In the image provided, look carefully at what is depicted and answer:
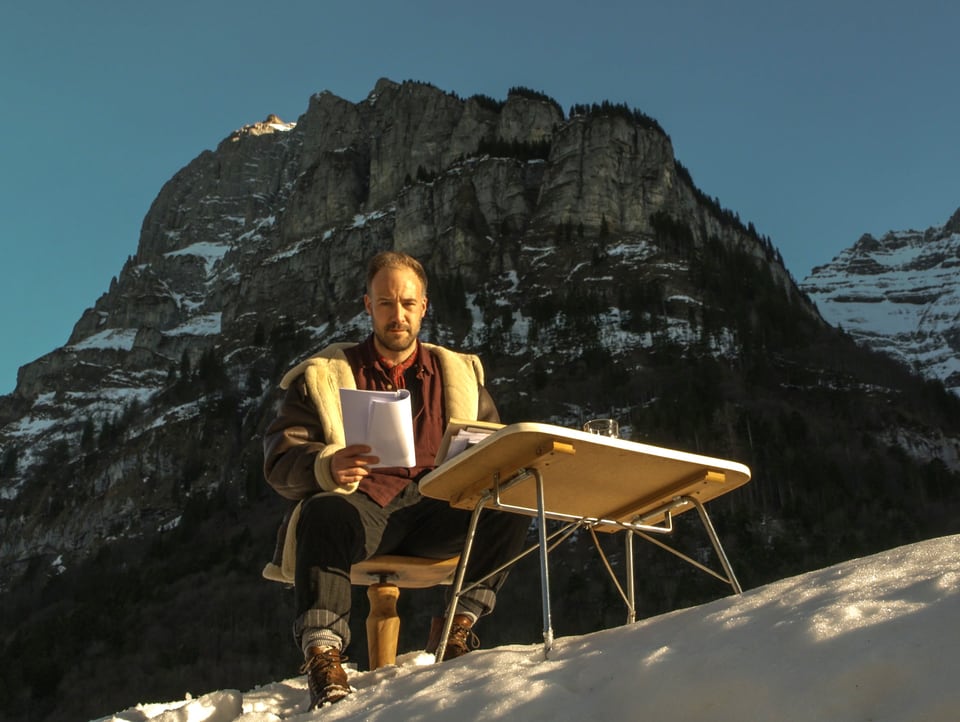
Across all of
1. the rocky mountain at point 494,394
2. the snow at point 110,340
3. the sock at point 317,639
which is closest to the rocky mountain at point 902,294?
the rocky mountain at point 494,394

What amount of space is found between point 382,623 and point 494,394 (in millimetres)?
49129

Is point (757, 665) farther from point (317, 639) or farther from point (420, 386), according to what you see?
point (420, 386)

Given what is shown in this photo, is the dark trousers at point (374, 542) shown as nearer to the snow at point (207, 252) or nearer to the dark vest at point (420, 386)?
the dark vest at point (420, 386)

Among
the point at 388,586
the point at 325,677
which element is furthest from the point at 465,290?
the point at 325,677

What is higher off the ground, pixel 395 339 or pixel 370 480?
A: pixel 395 339

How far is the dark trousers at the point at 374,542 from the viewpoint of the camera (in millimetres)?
2768

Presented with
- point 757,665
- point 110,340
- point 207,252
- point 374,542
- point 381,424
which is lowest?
point 757,665

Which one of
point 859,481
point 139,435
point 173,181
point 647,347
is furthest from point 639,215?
point 173,181

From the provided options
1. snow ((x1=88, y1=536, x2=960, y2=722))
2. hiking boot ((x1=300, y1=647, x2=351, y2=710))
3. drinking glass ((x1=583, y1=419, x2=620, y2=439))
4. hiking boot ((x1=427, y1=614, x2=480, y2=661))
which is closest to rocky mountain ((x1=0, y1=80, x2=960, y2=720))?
hiking boot ((x1=427, y1=614, x2=480, y2=661))

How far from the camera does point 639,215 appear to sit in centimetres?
6450

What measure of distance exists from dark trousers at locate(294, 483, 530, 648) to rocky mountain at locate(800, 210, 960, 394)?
112m

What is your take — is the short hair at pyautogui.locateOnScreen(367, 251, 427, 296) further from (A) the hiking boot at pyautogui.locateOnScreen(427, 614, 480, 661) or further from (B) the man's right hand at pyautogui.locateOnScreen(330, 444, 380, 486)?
(A) the hiking boot at pyautogui.locateOnScreen(427, 614, 480, 661)

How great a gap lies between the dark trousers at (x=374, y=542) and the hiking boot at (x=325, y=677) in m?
0.09

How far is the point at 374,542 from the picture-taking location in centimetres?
314
